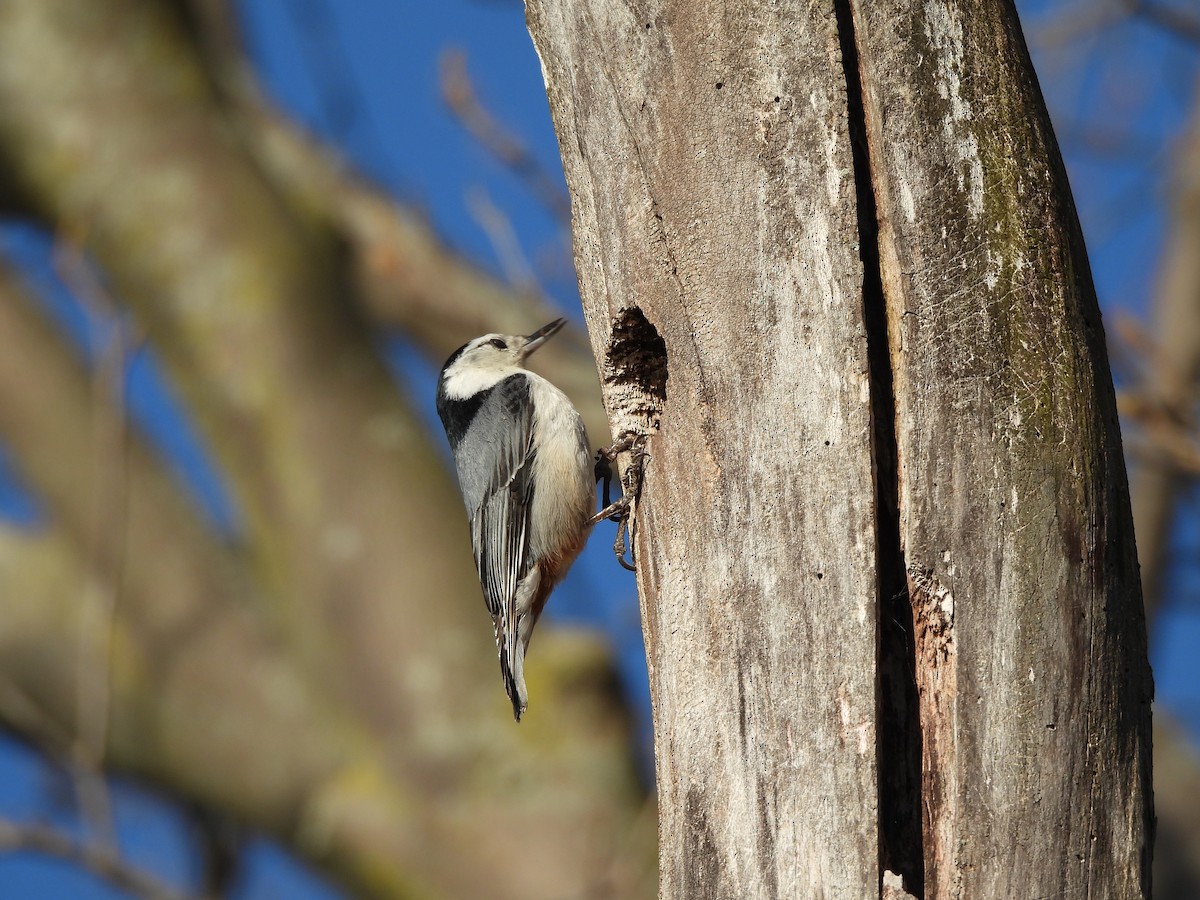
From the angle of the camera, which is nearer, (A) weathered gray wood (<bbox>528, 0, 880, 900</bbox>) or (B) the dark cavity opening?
(A) weathered gray wood (<bbox>528, 0, 880, 900</bbox>)

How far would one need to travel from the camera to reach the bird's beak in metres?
3.30

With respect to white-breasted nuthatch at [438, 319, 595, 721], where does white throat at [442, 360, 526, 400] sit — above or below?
above

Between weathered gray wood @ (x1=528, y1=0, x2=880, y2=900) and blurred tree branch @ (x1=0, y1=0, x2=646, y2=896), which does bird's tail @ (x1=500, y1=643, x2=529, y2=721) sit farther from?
blurred tree branch @ (x1=0, y1=0, x2=646, y2=896)

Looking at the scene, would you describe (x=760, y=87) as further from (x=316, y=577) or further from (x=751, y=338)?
(x=316, y=577)

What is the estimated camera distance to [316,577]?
426 centimetres

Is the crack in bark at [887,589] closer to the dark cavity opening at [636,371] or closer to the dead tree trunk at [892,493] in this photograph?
the dead tree trunk at [892,493]

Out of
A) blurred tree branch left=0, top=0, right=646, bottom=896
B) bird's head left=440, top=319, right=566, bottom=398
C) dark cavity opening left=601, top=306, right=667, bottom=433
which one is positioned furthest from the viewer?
blurred tree branch left=0, top=0, right=646, bottom=896

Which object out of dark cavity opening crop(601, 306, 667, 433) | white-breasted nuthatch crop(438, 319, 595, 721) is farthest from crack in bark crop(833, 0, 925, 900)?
white-breasted nuthatch crop(438, 319, 595, 721)

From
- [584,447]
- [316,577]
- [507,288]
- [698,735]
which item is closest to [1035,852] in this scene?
[698,735]

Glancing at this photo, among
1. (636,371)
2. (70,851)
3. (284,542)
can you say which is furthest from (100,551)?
(636,371)

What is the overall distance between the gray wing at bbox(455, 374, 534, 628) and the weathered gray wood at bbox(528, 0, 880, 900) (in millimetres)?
1105

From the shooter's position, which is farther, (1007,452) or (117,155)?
(117,155)

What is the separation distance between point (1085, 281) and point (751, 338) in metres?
0.41

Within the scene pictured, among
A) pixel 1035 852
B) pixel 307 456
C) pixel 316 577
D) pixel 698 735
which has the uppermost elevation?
pixel 307 456
